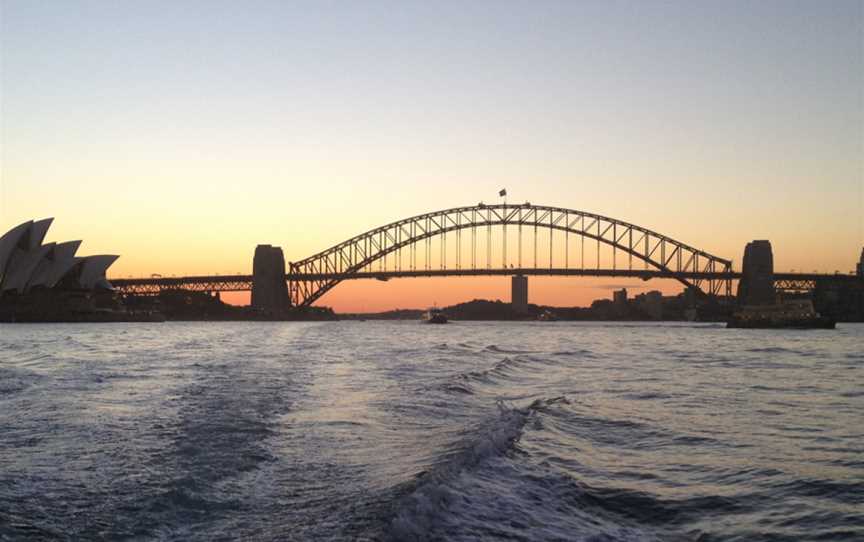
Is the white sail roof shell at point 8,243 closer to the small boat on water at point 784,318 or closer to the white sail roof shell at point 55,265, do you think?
the white sail roof shell at point 55,265

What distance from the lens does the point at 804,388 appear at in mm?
16203

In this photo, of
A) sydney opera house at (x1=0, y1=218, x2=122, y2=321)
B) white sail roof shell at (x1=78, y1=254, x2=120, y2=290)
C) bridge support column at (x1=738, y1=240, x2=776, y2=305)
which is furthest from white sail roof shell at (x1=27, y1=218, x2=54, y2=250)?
bridge support column at (x1=738, y1=240, x2=776, y2=305)

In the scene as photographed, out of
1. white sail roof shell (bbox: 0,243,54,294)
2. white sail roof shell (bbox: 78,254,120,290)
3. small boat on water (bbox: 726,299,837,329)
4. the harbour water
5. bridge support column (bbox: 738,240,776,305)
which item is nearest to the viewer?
the harbour water

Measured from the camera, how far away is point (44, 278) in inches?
3201

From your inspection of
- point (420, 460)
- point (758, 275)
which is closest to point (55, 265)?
point (758, 275)

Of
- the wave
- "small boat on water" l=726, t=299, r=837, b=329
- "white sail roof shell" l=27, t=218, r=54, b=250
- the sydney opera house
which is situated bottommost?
the wave

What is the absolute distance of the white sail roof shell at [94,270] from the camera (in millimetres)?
90562

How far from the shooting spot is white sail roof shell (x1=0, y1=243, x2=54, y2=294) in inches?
3031

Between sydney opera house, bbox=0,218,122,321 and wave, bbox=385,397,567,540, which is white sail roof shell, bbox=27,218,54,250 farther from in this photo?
wave, bbox=385,397,567,540

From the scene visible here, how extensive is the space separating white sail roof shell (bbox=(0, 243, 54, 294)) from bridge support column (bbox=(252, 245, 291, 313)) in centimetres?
2869

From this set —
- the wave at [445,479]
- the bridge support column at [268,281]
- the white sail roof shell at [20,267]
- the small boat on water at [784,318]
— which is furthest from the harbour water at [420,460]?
the bridge support column at [268,281]

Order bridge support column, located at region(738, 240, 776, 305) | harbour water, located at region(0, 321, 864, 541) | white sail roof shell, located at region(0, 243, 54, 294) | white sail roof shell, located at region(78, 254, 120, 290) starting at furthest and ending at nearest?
bridge support column, located at region(738, 240, 776, 305), white sail roof shell, located at region(78, 254, 120, 290), white sail roof shell, located at region(0, 243, 54, 294), harbour water, located at region(0, 321, 864, 541)

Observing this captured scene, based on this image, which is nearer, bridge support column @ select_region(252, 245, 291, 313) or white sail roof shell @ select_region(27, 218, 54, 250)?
white sail roof shell @ select_region(27, 218, 54, 250)

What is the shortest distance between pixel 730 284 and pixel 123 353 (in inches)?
3481
